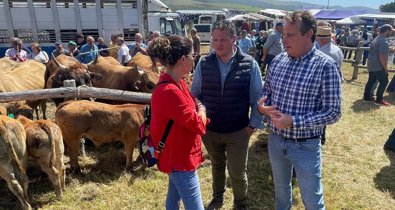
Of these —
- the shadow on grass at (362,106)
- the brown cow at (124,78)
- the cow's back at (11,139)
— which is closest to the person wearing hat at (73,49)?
the brown cow at (124,78)

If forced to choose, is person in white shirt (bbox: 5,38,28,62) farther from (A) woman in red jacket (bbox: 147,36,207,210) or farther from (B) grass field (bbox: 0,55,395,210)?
(A) woman in red jacket (bbox: 147,36,207,210)

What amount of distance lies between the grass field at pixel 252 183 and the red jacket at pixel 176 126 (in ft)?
5.85

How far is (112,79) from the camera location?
7.04m

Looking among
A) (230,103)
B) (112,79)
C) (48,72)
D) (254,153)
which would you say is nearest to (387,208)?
(254,153)

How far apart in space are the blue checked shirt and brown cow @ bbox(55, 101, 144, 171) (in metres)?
2.47

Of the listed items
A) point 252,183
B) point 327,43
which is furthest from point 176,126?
point 327,43

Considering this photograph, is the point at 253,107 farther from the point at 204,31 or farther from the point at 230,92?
the point at 204,31

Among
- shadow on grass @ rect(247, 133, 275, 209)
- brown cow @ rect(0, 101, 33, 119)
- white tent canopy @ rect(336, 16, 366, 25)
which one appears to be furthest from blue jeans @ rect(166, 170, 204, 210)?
white tent canopy @ rect(336, 16, 366, 25)

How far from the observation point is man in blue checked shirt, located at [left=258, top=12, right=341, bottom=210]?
2520mm

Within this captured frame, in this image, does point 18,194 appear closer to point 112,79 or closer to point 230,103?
point 230,103

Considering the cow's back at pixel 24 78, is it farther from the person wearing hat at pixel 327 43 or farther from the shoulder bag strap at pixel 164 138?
the person wearing hat at pixel 327 43

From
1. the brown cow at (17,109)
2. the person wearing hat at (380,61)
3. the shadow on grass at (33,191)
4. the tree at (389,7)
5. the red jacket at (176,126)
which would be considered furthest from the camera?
the tree at (389,7)

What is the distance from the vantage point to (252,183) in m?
4.64

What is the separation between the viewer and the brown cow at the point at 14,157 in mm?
3551
